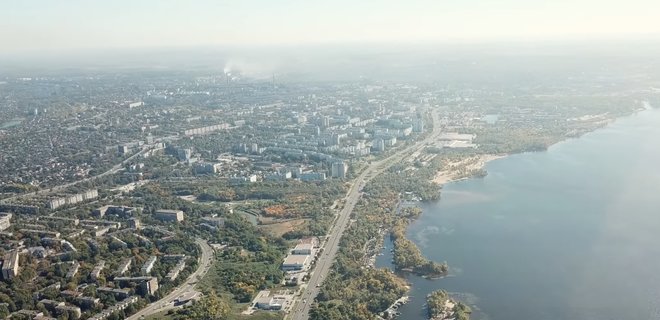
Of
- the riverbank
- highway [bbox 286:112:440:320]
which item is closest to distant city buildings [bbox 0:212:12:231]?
highway [bbox 286:112:440:320]

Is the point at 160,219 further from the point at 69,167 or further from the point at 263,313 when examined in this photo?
the point at 69,167

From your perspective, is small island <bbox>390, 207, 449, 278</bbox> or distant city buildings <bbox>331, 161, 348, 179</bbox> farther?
distant city buildings <bbox>331, 161, 348, 179</bbox>

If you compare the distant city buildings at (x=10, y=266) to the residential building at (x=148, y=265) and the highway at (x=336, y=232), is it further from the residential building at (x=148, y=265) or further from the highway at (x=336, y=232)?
the highway at (x=336, y=232)

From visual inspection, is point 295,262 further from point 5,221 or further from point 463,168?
point 463,168

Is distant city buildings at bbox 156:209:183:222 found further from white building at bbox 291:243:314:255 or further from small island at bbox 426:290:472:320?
small island at bbox 426:290:472:320

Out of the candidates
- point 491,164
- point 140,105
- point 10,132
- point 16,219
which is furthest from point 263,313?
point 140,105

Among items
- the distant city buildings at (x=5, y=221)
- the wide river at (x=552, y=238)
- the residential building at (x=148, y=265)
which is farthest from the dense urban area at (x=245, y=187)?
the wide river at (x=552, y=238)

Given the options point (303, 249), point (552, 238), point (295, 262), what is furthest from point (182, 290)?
point (552, 238)
